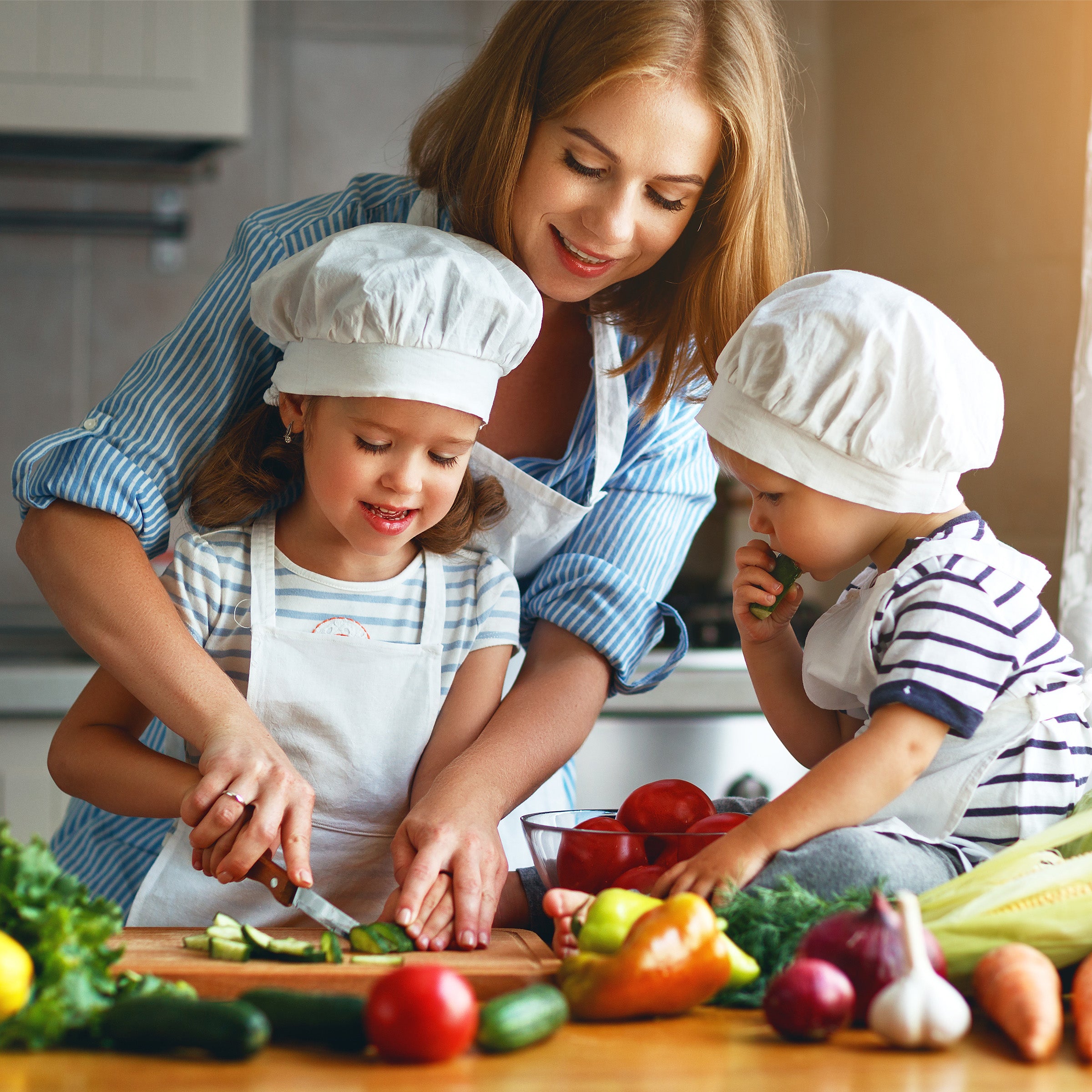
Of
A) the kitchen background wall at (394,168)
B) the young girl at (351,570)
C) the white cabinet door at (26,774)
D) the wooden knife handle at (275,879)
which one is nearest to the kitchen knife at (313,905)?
the wooden knife handle at (275,879)

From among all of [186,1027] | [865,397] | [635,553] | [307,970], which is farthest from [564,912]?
[635,553]

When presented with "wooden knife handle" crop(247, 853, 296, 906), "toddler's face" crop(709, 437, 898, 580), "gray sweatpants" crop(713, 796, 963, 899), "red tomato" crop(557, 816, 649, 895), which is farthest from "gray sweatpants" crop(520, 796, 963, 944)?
"wooden knife handle" crop(247, 853, 296, 906)

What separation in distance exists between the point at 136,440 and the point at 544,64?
492mm

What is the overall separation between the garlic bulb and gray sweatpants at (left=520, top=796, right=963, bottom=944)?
0.36 feet

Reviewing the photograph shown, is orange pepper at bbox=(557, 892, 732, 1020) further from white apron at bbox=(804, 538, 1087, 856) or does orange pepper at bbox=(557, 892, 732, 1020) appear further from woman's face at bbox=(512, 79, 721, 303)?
woman's face at bbox=(512, 79, 721, 303)

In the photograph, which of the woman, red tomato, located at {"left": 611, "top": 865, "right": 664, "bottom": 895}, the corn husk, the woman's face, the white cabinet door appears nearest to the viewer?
the corn husk

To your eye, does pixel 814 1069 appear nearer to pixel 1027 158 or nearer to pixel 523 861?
pixel 523 861

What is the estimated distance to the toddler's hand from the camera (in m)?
0.78

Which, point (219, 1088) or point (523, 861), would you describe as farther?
point (523, 861)

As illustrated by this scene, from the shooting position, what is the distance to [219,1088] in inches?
22.7

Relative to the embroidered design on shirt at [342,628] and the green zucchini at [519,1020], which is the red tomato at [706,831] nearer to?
the green zucchini at [519,1020]

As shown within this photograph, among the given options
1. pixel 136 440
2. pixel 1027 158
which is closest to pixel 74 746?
pixel 136 440

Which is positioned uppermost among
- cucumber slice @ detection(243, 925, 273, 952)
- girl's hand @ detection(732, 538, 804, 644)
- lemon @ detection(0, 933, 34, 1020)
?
girl's hand @ detection(732, 538, 804, 644)

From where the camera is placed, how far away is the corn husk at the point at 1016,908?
2.38 ft
